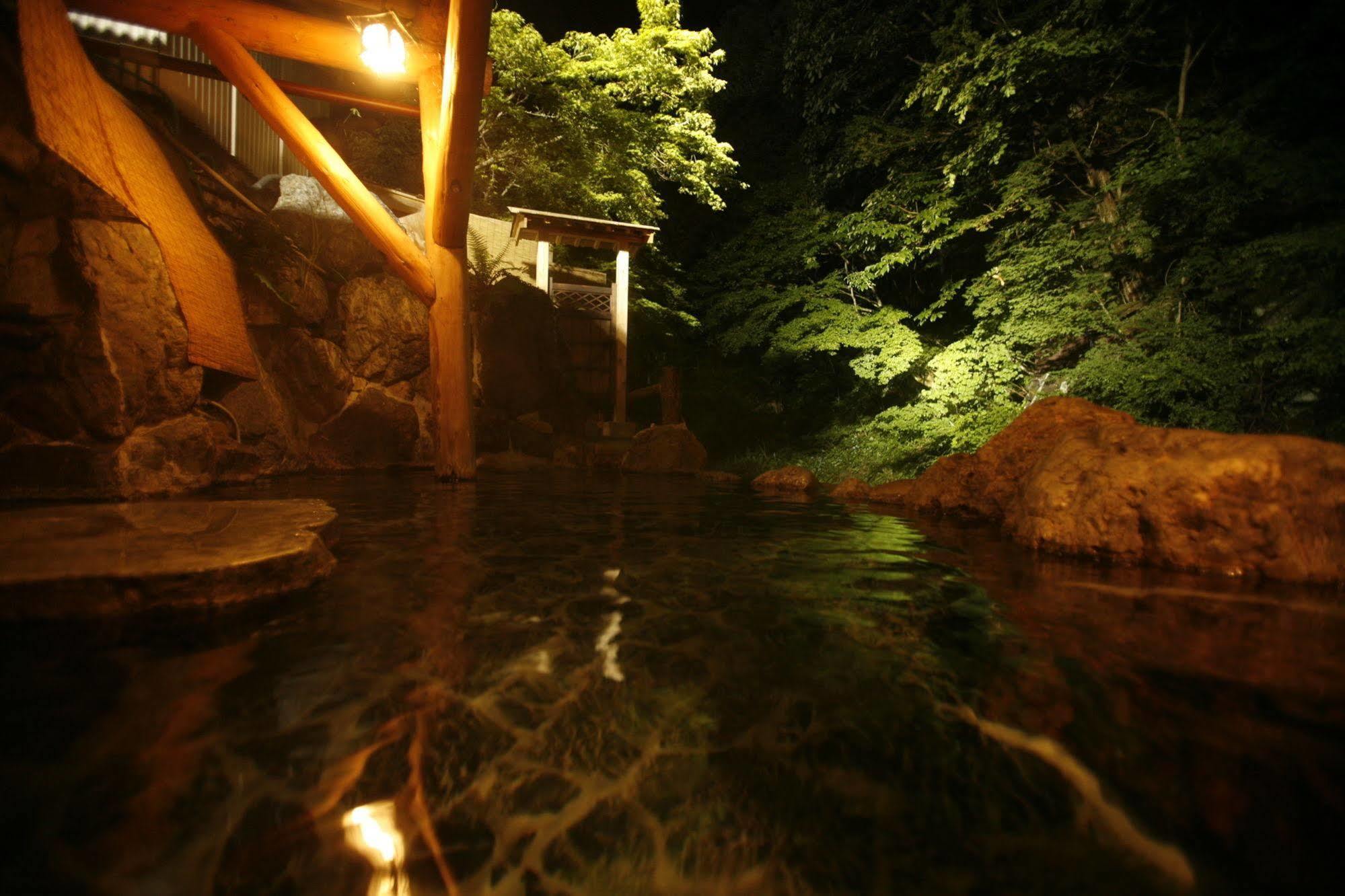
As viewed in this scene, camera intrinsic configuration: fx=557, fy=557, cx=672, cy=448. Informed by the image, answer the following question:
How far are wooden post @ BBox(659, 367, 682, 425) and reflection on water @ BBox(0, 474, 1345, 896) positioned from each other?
815 centimetres

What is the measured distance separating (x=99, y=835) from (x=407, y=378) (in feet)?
26.7

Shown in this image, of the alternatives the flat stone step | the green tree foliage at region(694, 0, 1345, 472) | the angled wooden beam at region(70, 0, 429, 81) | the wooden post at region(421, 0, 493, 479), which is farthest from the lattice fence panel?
the flat stone step

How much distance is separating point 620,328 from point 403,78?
571cm

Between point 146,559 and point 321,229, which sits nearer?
point 146,559

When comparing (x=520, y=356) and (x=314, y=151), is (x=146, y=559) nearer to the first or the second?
(x=314, y=151)

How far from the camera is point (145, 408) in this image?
4.76 meters

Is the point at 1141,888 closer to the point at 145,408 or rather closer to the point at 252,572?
the point at 252,572

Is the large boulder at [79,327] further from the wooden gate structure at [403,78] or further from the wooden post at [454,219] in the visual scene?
the wooden post at [454,219]

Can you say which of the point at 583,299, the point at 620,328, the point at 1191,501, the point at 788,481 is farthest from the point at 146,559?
the point at 583,299

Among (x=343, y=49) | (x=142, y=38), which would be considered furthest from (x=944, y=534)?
(x=142, y=38)

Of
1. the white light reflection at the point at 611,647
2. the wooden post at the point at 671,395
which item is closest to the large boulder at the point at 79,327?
the white light reflection at the point at 611,647

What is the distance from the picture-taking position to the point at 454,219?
17.8 ft

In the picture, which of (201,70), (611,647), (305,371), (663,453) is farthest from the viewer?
(663,453)

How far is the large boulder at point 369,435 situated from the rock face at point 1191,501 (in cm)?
773
